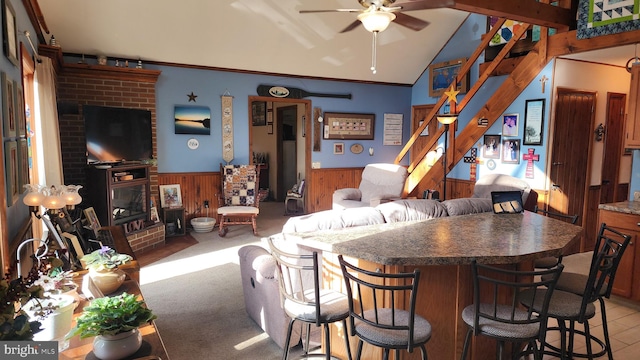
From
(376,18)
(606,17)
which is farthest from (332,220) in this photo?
(606,17)

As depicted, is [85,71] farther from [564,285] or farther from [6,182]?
[564,285]

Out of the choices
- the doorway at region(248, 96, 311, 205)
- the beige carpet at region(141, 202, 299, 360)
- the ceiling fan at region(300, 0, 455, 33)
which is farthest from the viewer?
the doorway at region(248, 96, 311, 205)

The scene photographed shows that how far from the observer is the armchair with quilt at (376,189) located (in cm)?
624

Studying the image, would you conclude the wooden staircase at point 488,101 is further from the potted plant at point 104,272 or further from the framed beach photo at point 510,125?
the potted plant at point 104,272

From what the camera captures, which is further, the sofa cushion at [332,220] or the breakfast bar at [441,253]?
the sofa cushion at [332,220]

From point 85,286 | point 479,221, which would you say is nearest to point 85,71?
point 85,286

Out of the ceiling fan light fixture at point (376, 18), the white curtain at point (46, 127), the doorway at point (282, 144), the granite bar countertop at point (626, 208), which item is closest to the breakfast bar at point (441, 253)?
the granite bar countertop at point (626, 208)

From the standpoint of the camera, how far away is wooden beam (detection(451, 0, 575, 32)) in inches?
153

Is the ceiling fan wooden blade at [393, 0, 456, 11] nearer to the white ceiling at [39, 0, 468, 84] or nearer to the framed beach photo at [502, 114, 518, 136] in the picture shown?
the white ceiling at [39, 0, 468, 84]

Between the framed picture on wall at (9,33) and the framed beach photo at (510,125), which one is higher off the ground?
the framed picture on wall at (9,33)

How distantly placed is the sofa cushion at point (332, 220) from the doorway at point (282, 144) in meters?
5.45

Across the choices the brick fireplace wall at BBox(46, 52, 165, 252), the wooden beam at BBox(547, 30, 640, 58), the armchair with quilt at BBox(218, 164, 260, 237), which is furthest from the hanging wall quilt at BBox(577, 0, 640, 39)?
the brick fireplace wall at BBox(46, 52, 165, 252)

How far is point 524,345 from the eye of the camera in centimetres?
287

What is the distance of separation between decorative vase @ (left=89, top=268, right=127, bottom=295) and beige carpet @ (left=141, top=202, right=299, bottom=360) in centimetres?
92
